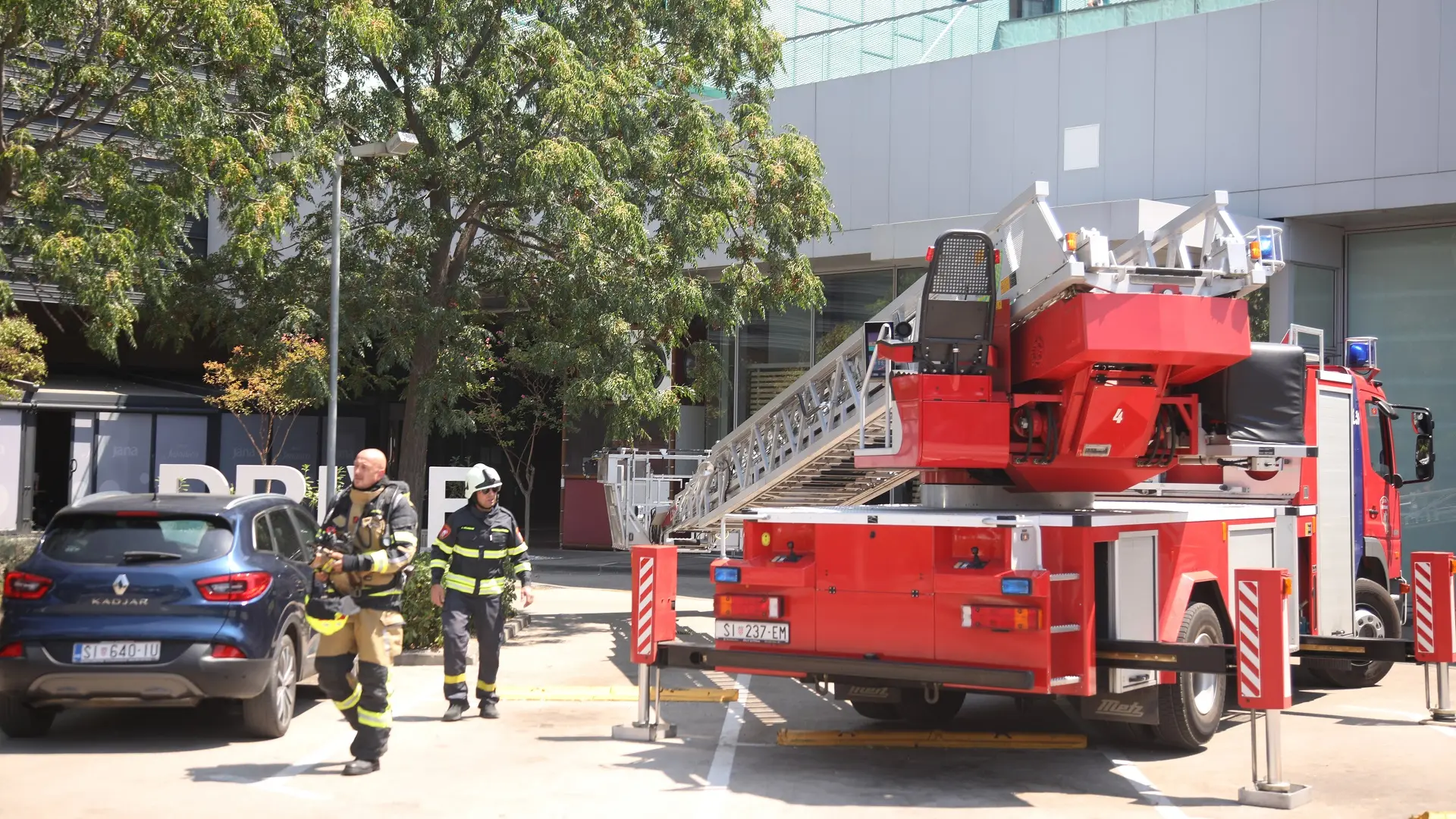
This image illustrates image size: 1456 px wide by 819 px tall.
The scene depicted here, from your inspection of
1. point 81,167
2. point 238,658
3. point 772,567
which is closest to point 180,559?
point 238,658

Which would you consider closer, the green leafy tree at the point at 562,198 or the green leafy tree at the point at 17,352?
the green leafy tree at the point at 562,198

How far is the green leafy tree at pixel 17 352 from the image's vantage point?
15654 millimetres

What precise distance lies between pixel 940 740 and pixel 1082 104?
577 inches

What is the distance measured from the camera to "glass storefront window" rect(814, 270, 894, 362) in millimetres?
24891

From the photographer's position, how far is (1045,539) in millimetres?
7777

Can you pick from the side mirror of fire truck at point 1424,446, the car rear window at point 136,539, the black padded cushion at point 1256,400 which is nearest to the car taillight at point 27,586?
the car rear window at point 136,539

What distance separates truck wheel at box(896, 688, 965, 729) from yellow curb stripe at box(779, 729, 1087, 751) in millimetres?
388

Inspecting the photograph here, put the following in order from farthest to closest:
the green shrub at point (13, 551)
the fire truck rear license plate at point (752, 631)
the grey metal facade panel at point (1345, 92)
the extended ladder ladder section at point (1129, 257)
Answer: the grey metal facade panel at point (1345, 92) → the green shrub at point (13, 551) → the fire truck rear license plate at point (752, 631) → the extended ladder ladder section at point (1129, 257)

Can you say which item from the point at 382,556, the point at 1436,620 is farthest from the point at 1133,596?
the point at 382,556

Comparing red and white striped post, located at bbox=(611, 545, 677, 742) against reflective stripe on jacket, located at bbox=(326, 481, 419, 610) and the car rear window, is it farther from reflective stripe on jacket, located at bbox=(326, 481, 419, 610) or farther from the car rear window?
the car rear window

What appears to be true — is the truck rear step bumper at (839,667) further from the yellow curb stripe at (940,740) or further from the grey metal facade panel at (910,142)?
the grey metal facade panel at (910,142)

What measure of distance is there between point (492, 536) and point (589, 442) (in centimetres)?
2099

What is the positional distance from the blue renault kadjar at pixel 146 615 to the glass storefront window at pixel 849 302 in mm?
17044

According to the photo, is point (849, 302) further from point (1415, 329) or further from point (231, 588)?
point (231, 588)
